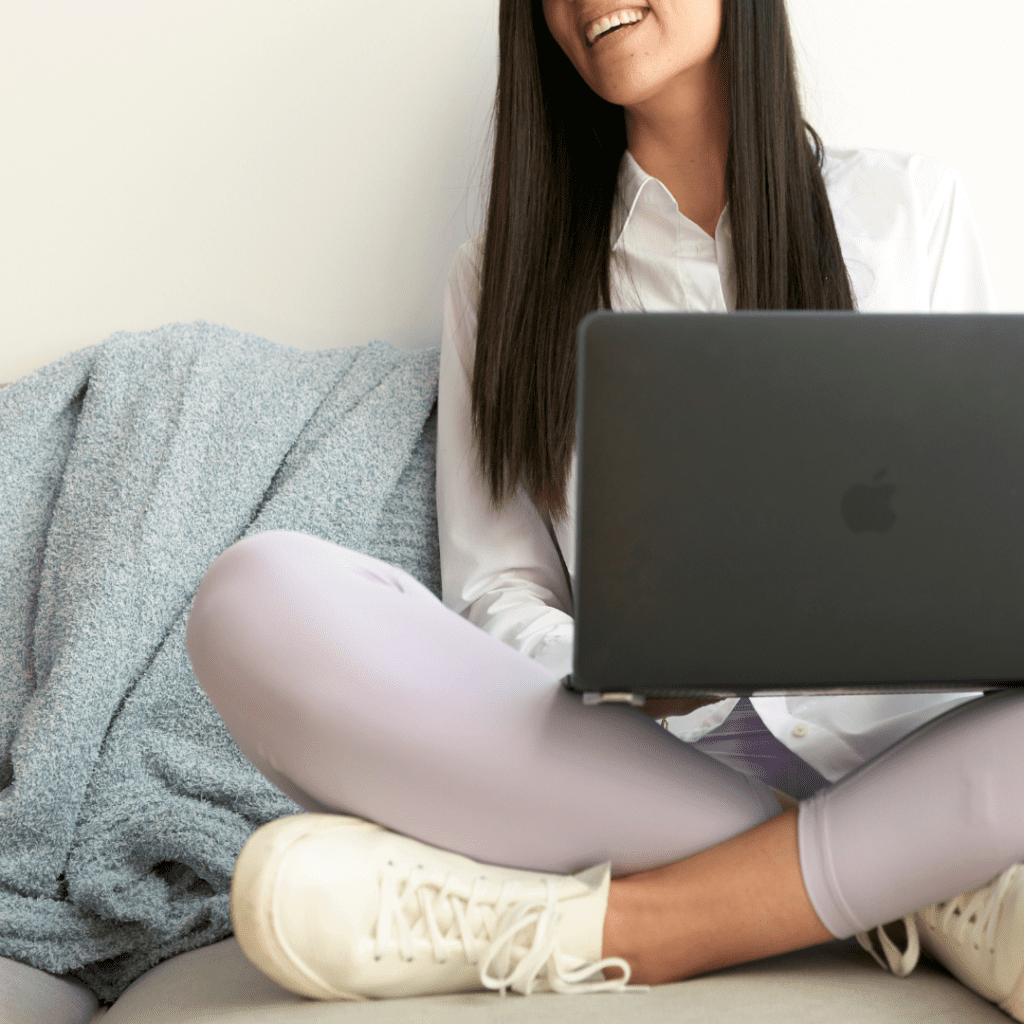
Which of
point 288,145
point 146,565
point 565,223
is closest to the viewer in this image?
point 146,565

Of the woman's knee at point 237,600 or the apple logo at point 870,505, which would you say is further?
the woman's knee at point 237,600

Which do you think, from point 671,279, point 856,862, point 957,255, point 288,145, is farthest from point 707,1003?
point 288,145

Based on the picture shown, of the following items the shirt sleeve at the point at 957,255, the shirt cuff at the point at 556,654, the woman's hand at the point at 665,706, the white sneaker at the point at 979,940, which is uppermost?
the shirt sleeve at the point at 957,255

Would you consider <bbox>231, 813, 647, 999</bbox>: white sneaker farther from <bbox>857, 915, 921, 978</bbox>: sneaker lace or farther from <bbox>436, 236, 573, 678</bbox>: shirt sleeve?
<bbox>436, 236, 573, 678</bbox>: shirt sleeve

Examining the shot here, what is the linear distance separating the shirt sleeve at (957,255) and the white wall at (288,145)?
8.1 inches

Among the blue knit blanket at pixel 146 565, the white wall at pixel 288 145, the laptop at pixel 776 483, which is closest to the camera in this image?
the laptop at pixel 776 483

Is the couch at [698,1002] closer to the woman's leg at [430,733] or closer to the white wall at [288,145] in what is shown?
the woman's leg at [430,733]

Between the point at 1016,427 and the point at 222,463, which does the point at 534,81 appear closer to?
the point at 222,463

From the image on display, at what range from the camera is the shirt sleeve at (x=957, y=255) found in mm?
1092

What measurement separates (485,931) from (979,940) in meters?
0.28

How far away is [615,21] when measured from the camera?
1.04 meters

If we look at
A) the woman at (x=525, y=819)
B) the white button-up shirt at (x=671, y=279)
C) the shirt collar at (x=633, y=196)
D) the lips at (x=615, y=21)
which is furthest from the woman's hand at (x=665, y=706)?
the lips at (x=615, y=21)

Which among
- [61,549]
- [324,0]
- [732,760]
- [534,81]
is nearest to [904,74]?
[534,81]

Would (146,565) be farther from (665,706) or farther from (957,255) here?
(957,255)
